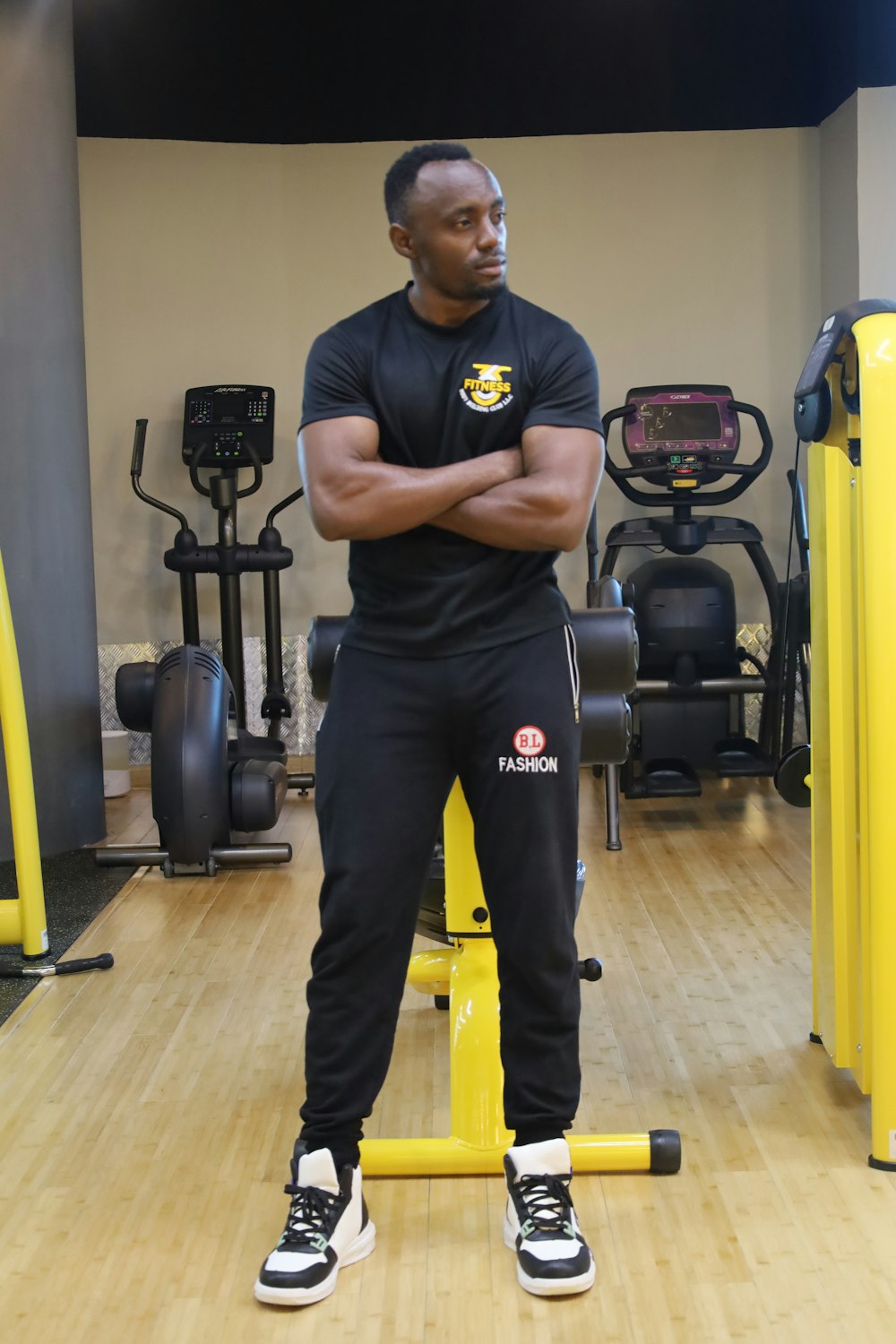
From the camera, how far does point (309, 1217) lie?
6.39 feet

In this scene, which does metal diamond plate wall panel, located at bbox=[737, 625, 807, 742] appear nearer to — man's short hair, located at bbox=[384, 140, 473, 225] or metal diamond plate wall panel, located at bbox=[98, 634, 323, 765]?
metal diamond plate wall panel, located at bbox=[98, 634, 323, 765]

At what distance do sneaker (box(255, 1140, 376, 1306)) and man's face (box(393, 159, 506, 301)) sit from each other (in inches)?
49.6

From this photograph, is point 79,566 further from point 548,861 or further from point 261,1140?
point 548,861

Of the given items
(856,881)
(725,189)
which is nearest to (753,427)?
(725,189)

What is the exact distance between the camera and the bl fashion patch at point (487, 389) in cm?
191

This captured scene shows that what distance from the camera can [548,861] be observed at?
194 centimetres

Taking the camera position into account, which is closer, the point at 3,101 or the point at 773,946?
the point at 773,946

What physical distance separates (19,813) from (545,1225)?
6.08 ft

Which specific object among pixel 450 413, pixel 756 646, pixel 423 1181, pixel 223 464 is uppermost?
pixel 223 464

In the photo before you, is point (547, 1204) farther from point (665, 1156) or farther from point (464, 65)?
point (464, 65)

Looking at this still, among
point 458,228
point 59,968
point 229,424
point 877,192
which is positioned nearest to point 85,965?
point 59,968

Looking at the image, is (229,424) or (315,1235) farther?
(229,424)

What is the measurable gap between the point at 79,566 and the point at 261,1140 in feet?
9.17

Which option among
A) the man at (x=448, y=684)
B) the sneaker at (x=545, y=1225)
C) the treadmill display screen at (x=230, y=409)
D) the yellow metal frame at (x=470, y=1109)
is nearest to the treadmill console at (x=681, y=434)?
the treadmill display screen at (x=230, y=409)
